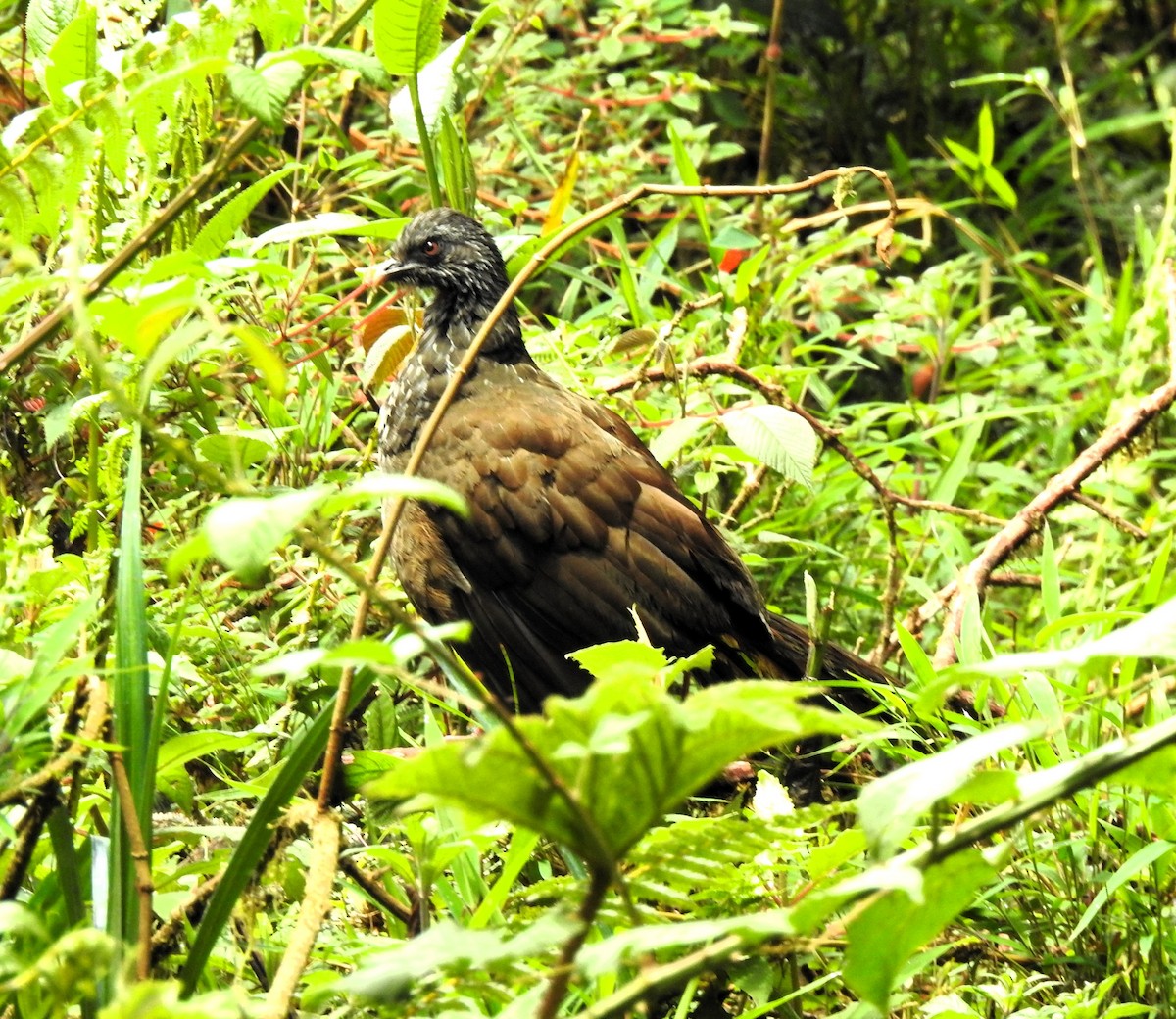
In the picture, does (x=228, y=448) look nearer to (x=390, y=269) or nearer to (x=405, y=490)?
(x=390, y=269)

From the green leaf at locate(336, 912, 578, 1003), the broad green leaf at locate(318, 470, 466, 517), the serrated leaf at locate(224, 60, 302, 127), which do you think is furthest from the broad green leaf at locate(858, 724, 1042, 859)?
the serrated leaf at locate(224, 60, 302, 127)

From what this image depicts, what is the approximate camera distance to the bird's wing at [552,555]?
3078 millimetres

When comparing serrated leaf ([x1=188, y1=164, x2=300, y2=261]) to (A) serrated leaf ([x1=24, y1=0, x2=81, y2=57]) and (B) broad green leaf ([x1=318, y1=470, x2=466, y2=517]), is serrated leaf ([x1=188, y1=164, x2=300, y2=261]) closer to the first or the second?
(A) serrated leaf ([x1=24, y1=0, x2=81, y2=57])

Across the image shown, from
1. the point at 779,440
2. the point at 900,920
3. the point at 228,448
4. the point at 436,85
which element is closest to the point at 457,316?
the point at 436,85

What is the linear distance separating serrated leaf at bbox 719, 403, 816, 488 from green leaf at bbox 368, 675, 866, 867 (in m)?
1.45

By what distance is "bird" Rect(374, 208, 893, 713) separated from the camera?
307 centimetres

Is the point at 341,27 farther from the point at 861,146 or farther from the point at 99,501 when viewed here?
the point at 861,146

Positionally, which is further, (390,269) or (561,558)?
(390,269)

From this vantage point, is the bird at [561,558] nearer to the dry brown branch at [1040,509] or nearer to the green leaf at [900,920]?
the dry brown branch at [1040,509]

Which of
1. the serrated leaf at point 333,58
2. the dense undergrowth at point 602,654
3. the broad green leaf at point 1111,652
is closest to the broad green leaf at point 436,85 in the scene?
the dense undergrowth at point 602,654

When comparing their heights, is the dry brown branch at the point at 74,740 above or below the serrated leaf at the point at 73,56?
below

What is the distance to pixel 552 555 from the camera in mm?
3105

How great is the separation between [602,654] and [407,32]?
129cm

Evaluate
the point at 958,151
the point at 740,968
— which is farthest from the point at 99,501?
the point at 958,151
